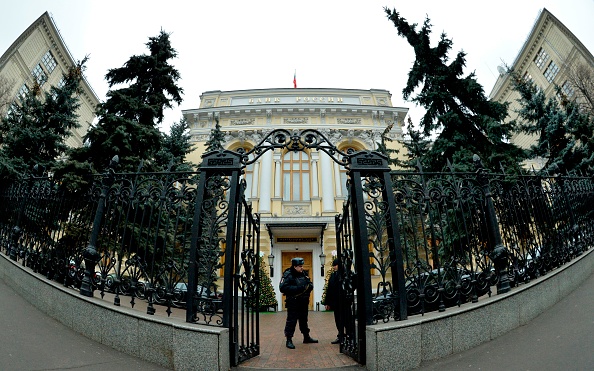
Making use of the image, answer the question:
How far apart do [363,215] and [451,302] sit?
1.99 m

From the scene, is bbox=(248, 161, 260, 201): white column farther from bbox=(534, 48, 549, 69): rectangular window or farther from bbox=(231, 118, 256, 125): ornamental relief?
bbox=(534, 48, 549, 69): rectangular window

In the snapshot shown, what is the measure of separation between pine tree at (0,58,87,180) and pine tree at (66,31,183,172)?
148cm

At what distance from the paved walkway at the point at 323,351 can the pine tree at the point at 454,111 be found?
753 centimetres

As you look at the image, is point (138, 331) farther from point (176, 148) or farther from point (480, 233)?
point (176, 148)

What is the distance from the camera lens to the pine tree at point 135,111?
10.7 metres

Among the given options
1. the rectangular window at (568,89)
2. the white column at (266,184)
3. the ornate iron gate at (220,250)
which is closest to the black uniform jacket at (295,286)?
the ornate iron gate at (220,250)

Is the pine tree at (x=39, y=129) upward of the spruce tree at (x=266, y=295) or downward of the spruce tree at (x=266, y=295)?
upward

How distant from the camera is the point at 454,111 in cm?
1265

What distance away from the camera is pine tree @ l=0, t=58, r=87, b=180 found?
36.7 feet

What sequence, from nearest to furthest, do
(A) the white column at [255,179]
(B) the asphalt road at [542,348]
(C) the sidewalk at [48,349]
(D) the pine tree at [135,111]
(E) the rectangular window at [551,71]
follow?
(B) the asphalt road at [542,348] < (C) the sidewalk at [48,349] < (D) the pine tree at [135,111] < (A) the white column at [255,179] < (E) the rectangular window at [551,71]

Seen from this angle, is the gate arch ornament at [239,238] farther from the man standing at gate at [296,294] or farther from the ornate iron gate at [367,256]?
the man standing at gate at [296,294]

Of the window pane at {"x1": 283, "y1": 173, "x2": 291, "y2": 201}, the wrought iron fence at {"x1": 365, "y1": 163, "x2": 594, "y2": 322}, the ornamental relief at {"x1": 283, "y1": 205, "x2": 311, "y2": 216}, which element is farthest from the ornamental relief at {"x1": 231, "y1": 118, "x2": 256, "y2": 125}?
the wrought iron fence at {"x1": 365, "y1": 163, "x2": 594, "y2": 322}

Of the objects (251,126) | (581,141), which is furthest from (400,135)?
(581,141)

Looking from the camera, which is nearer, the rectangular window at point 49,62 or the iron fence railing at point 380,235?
the iron fence railing at point 380,235
